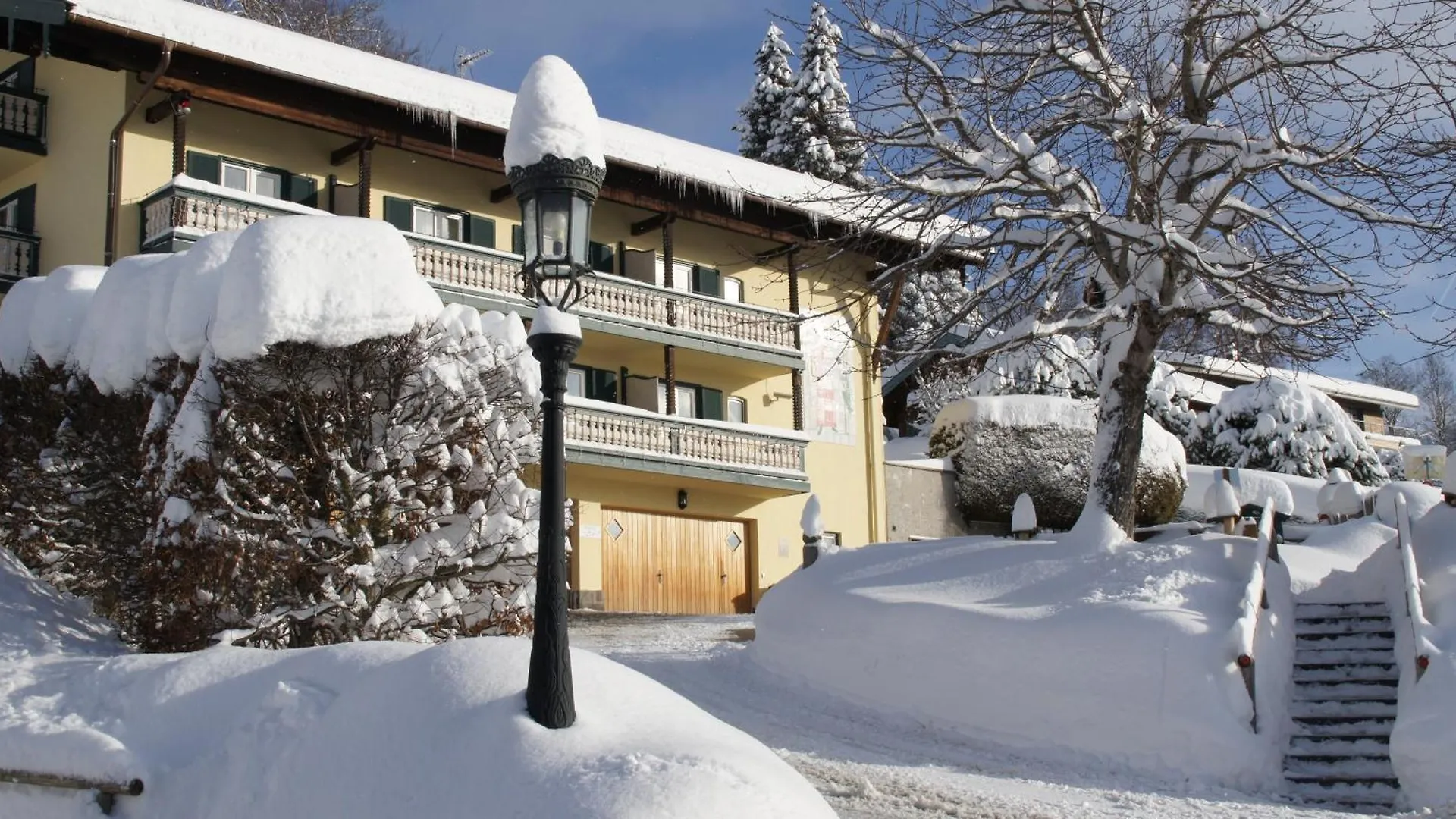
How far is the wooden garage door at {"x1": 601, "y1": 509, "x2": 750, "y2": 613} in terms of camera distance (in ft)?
89.4

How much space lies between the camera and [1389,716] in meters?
14.0

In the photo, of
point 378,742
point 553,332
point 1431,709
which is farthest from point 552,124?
point 1431,709

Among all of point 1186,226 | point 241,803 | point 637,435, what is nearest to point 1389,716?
point 1186,226

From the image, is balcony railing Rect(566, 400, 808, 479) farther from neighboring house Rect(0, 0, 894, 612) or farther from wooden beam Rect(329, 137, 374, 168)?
wooden beam Rect(329, 137, 374, 168)

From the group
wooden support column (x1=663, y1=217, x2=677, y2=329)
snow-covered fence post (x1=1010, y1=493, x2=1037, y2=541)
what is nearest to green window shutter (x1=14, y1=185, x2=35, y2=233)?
wooden support column (x1=663, y1=217, x2=677, y2=329)

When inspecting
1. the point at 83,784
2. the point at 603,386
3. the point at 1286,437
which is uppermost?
the point at 603,386

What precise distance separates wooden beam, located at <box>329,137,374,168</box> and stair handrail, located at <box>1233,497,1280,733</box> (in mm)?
15349

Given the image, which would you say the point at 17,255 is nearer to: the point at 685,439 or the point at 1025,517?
the point at 685,439

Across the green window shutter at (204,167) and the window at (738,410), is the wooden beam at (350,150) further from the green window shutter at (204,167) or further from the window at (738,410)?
the window at (738,410)

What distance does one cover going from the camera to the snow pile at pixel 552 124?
7.63 metres

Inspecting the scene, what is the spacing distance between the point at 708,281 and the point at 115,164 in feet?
39.2

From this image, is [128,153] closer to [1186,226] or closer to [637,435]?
[637,435]

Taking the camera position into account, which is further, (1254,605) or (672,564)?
(672,564)

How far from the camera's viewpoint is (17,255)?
77.1 ft
